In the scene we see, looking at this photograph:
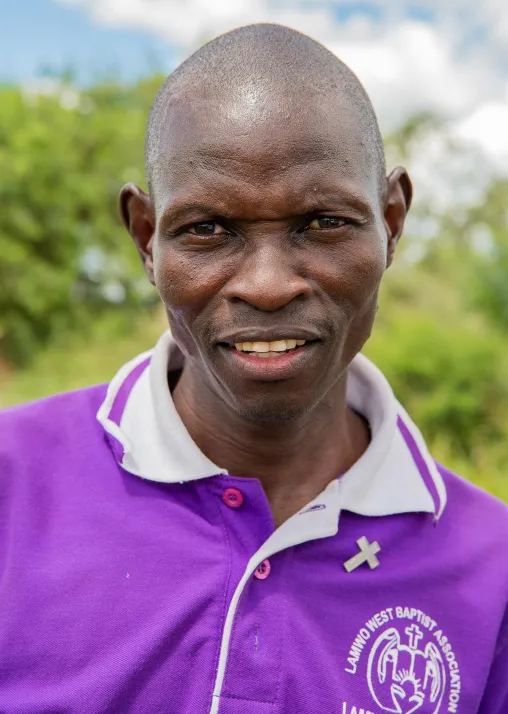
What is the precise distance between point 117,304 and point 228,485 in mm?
16174

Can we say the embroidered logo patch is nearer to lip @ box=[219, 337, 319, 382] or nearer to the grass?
lip @ box=[219, 337, 319, 382]

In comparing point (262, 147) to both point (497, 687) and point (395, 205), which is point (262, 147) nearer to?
point (395, 205)

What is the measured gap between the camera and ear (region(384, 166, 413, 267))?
1891 millimetres

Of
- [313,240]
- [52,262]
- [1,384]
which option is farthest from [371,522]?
[52,262]

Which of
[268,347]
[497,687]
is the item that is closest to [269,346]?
[268,347]

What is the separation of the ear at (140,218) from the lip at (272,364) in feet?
1.12

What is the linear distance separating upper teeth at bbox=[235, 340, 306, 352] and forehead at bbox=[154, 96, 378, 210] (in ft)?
0.90

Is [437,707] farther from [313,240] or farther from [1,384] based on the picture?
[1,384]

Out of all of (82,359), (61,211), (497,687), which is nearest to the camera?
(497,687)

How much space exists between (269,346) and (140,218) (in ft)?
1.63

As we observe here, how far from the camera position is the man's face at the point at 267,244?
1539 mm

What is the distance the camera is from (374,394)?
211cm

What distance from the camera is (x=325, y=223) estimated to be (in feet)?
5.29

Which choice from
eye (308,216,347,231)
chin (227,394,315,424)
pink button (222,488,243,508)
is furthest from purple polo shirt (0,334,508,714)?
eye (308,216,347,231)
